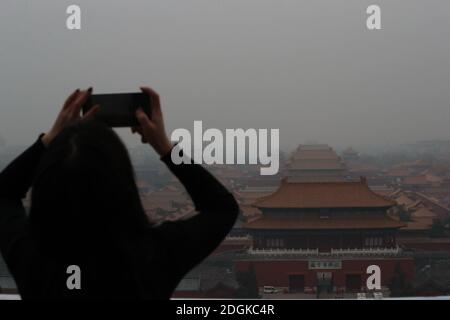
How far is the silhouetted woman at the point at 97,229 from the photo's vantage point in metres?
0.54

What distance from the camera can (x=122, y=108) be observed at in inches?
27.6

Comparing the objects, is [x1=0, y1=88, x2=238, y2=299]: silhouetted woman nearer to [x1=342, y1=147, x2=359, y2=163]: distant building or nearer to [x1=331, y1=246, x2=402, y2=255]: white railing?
[x1=342, y1=147, x2=359, y2=163]: distant building

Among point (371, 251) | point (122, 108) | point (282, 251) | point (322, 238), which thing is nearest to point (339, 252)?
point (322, 238)

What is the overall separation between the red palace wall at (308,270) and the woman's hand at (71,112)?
1.14 metres

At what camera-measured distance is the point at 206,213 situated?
63cm

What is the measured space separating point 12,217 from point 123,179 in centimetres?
18

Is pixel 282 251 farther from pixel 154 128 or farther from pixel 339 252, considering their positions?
pixel 154 128

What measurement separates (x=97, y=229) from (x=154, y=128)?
164 mm

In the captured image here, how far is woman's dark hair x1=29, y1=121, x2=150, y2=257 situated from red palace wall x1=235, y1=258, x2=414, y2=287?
1.15 meters

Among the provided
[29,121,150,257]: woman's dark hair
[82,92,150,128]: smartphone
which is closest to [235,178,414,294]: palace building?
[82,92,150,128]: smartphone

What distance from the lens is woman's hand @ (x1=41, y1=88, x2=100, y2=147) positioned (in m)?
0.65
